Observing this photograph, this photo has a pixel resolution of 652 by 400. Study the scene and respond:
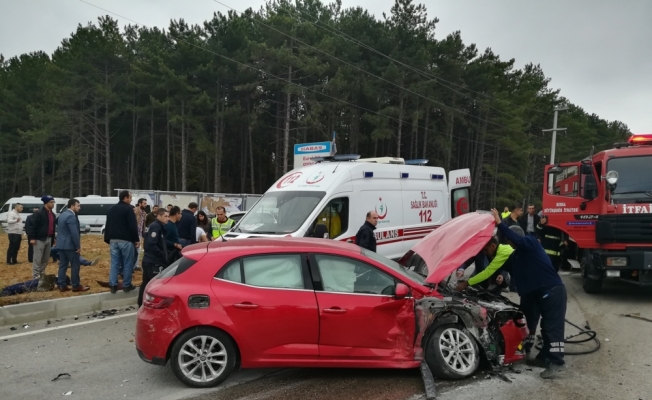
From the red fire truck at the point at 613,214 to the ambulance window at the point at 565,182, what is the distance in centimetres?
3

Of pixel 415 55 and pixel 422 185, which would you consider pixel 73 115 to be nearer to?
pixel 415 55

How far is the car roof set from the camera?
5.02 metres

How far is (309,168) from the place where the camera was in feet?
31.7

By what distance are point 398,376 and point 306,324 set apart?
3.66 feet

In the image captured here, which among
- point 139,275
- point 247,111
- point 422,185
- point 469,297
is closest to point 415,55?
point 247,111

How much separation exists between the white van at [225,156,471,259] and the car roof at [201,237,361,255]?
2.60 meters

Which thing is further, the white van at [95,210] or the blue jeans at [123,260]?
the white van at [95,210]

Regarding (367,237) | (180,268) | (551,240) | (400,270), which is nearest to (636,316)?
(551,240)

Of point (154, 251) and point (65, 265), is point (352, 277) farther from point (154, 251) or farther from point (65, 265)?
point (65, 265)

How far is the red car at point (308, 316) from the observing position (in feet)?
15.5

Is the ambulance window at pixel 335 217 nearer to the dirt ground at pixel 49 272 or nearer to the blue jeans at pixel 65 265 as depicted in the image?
the dirt ground at pixel 49 272

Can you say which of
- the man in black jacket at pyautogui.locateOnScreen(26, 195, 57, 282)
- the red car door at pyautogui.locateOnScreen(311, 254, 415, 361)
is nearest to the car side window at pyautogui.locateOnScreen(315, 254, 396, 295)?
the red car door at pyautogui.locateOnScreen(311, 254, 415, 361)

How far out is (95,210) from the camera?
87.8ft

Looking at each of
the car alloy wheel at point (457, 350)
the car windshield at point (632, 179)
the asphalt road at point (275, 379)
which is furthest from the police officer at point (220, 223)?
the car windshield at point (632, 179)
